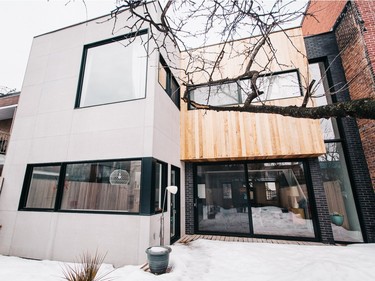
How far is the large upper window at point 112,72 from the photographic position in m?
5.57

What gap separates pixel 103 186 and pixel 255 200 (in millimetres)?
4768

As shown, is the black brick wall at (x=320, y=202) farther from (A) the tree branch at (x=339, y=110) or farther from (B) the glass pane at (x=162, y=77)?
(B) the glass pane at (x=162, y=77)

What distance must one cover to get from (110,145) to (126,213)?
1777 millimetres

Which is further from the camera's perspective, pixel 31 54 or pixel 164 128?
pixel 31 54

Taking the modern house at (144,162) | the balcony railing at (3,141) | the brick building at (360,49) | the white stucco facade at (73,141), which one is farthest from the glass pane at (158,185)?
the balcony railing at (3,141)

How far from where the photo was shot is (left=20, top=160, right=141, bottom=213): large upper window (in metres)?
4.83

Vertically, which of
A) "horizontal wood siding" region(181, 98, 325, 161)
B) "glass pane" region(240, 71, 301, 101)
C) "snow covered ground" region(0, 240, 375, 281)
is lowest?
"snow covered ground" region(0, 240, 375, 281)

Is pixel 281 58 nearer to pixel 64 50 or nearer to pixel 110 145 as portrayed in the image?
pixel 110 145

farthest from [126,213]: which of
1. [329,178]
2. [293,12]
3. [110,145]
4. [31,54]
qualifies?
[31,54]

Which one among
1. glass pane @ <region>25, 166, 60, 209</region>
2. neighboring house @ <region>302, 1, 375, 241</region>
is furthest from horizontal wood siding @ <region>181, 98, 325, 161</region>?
glass pane @ <region>25, 166, 60, 209</region>

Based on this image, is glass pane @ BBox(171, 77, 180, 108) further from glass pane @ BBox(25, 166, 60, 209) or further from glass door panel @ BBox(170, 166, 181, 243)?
glass pane @ BBox(25, 166, 60, 209)

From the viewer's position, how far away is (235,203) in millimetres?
6758

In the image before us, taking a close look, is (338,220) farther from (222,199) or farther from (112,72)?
(112,72)

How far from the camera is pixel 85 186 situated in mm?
5156
